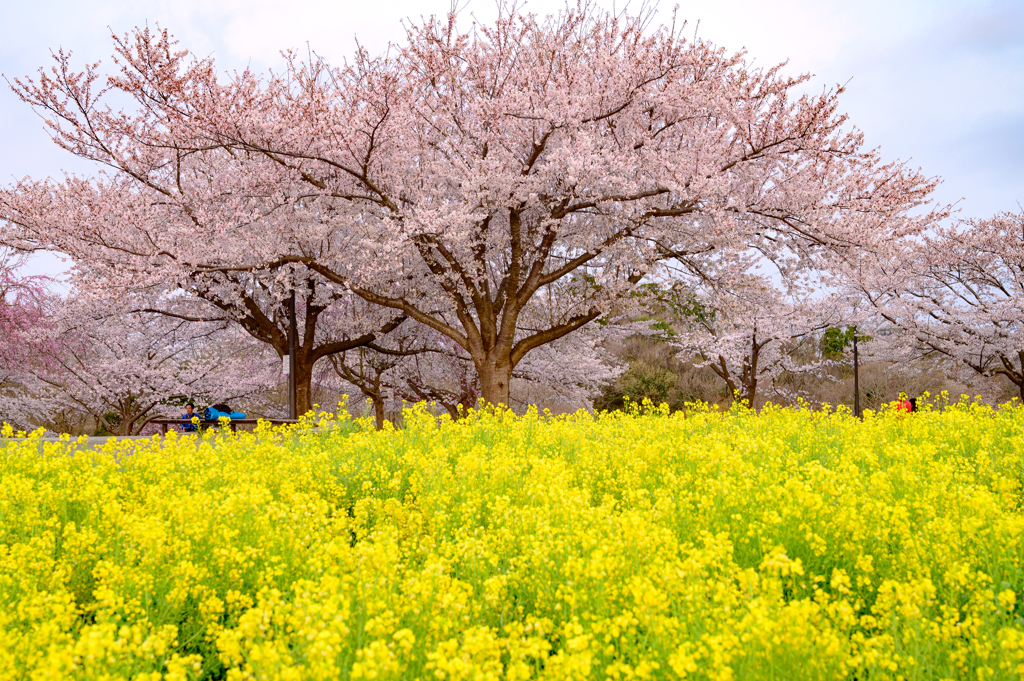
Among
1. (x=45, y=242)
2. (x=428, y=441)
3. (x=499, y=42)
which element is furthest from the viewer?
(x=45, y=242)

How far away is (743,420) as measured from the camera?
33.7ft

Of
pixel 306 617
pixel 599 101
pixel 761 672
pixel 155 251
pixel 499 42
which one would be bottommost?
pixel 761 672

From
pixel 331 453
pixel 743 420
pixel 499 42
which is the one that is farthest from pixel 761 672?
pixel 499 42

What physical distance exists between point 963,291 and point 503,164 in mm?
22255

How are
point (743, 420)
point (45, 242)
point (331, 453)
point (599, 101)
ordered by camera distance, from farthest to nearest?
point (45, 242)
point (599, 101)
point (743, 420)
point (331, 453)

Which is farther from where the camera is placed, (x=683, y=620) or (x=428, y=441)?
(x=428, y=441)

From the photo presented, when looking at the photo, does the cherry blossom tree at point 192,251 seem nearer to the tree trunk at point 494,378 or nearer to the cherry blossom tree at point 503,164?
the cherry blossom tree at point 503,164

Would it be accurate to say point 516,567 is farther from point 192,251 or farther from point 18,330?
point 18,330

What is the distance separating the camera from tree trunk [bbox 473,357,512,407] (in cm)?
1642

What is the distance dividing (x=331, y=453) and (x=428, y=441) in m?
1.17

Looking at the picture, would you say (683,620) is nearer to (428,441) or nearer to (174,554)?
(174,554)

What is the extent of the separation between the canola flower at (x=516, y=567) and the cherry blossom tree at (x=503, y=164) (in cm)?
862

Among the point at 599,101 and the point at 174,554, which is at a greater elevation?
the point at 599,101

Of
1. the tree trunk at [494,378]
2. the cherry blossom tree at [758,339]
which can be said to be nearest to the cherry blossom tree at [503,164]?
the tree trunk at [494,378]
